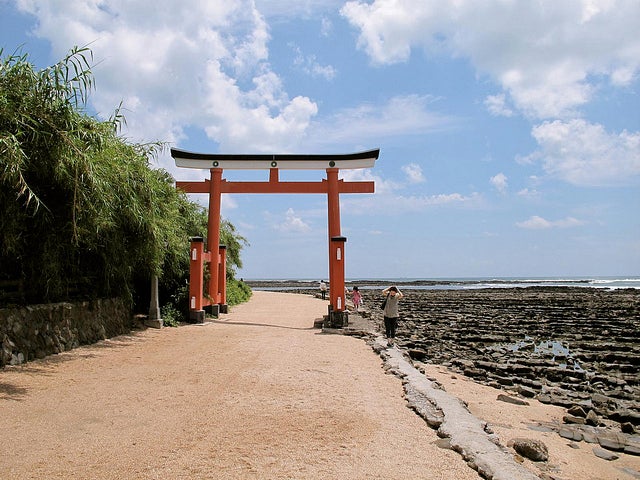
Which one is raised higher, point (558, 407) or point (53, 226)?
point (53, 226)

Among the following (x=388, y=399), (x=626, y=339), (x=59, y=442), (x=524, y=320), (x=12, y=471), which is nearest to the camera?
(x=12, y=471)

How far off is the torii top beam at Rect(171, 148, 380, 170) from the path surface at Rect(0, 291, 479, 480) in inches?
297

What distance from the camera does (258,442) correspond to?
4.15 metres

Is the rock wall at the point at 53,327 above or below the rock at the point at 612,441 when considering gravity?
above

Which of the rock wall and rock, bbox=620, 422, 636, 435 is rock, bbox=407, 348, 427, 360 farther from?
the rock wall

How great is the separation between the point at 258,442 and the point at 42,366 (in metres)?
4.68

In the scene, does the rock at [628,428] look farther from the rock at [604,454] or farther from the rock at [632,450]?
the rock at [604,454]

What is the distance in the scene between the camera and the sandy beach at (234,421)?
3.67m

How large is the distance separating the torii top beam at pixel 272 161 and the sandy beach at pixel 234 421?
7.41 m

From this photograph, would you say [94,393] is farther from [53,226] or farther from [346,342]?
[346,342]

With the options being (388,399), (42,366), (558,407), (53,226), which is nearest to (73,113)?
(53,226)

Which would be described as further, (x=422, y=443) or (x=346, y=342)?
(x=346, y=342)

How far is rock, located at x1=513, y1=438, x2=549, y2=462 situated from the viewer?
4594mm

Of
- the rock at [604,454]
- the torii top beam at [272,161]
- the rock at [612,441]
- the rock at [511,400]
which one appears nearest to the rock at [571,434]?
the rock at [612,441]
